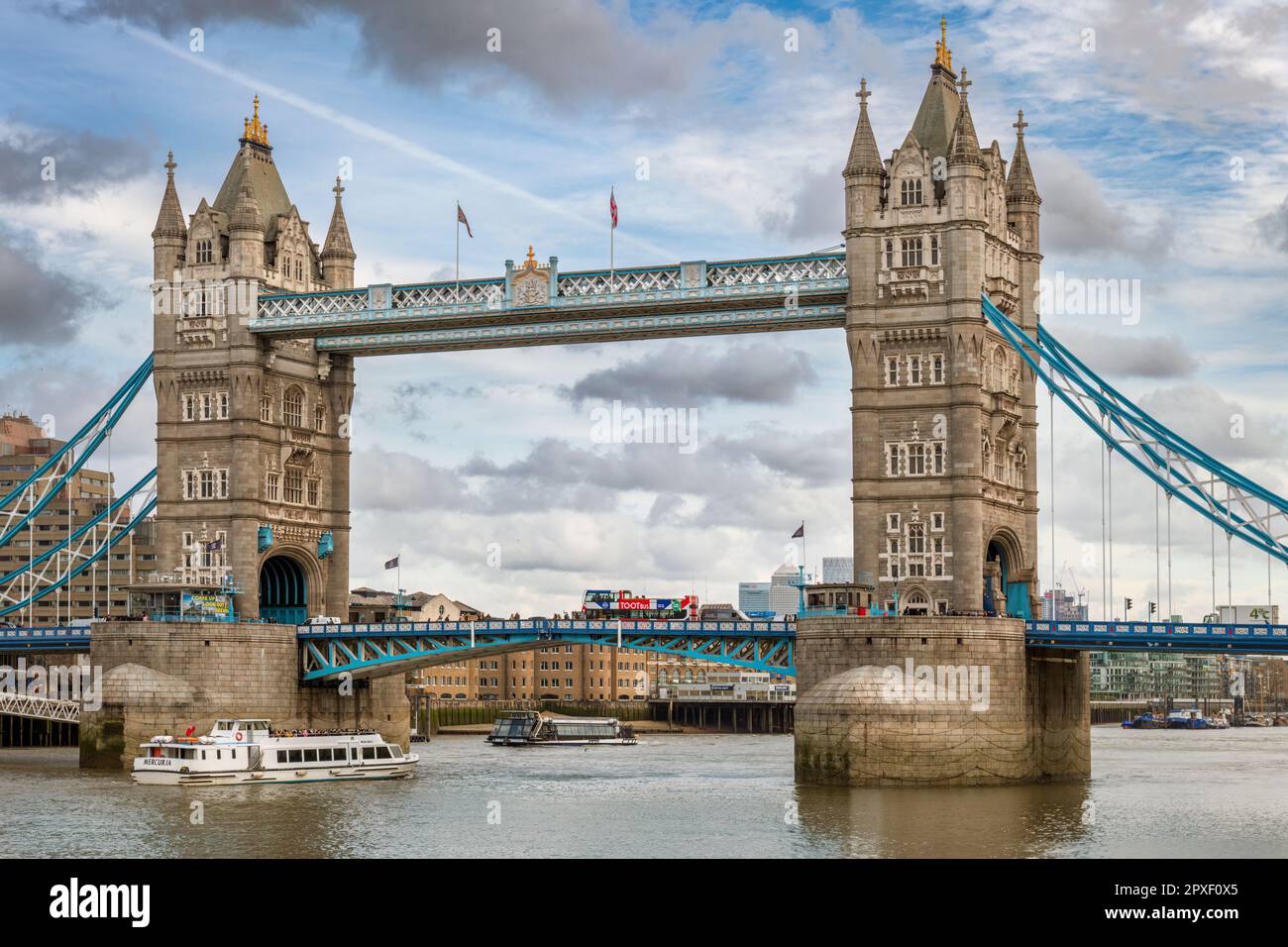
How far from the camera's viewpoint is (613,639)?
88938mm

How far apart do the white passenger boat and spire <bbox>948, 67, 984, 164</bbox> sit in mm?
36862

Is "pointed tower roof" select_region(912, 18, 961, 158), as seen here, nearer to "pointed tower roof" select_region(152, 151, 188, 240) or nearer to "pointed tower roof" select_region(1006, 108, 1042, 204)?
"pointed tower roof" select_region(1006, 108, 1042, 204)

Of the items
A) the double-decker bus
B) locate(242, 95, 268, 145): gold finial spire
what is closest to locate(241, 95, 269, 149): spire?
locate(242, 95, 268, 145): gold finial spire

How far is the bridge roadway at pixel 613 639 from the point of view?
76.1 metres

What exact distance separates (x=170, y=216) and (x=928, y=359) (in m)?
43.0

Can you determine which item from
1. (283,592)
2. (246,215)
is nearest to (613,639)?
(283,592)

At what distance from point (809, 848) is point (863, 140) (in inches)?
1577

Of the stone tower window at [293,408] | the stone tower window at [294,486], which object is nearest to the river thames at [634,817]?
the stone tower window at [294,486]

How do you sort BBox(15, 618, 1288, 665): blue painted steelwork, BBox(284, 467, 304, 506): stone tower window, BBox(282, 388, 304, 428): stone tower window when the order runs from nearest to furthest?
1. BBox(15, 618, 1288, 665): blue painted steelwork
2. BBox(282, 388, 304, 428): stone tower window
3. BBox(284, 467, 304, 506): stone tower window

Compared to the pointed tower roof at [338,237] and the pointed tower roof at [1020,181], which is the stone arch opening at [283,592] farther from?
the pointed tower roof at [1020,181]

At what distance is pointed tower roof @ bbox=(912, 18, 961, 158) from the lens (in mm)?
84938

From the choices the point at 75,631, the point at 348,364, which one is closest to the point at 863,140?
the point at 348,364

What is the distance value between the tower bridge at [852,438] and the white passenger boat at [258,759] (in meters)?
10.2
